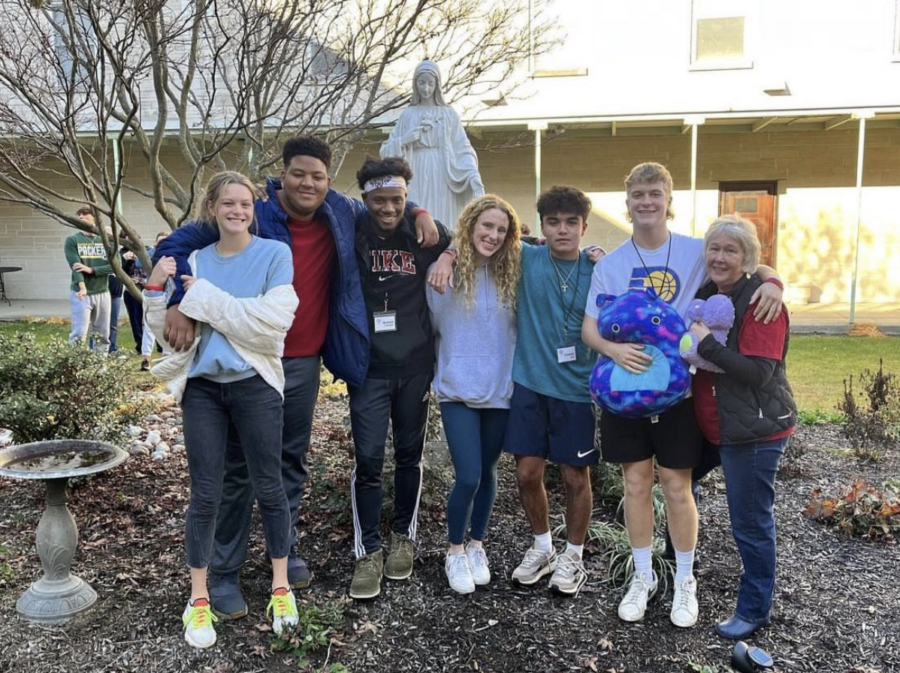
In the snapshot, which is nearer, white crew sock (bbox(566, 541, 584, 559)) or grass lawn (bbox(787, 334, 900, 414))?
white crew sock (bbox(566, 541, 584, 559))

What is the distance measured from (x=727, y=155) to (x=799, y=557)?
1235 centimetres

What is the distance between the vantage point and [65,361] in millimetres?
4617

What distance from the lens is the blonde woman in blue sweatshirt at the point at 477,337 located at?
3.20 metres

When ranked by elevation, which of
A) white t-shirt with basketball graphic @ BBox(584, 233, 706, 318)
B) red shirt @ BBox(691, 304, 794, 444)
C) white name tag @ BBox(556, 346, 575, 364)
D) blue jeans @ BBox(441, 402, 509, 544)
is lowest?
blue jeans @ BBox(441, 402, 509, 544)

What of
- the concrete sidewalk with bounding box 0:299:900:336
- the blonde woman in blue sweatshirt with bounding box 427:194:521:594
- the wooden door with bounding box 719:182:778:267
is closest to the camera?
the blonde woman in blue sweatshirt with bounding box 427:194:521:594

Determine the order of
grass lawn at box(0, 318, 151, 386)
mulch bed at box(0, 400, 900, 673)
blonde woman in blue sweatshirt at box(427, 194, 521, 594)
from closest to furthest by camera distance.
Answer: mulch bed at box(0, 400, 900, 673) < blonde woman in blue sweatshirt at box(427, 194, 521, 594) < grass lawn at box(0, 318, 151, 386)

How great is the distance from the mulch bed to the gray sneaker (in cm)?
5

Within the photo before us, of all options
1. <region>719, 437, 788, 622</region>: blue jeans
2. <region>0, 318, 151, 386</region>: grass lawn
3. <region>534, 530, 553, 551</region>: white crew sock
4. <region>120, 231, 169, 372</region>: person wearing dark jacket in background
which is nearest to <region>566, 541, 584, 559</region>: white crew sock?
<region>534, 530, 553, 551</region>: white crew sock

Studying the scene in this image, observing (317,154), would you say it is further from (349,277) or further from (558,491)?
(558,491)

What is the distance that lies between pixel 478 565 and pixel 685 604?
3.20 feet

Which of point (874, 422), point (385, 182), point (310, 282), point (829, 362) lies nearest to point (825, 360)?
point (829, 362)

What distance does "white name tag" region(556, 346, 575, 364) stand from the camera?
314cm

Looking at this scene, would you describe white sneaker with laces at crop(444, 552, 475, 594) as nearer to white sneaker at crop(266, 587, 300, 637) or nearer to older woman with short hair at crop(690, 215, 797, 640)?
white sneaker at crop(266, 587, 300, 637)

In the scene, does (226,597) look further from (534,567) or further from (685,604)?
(685,604)
